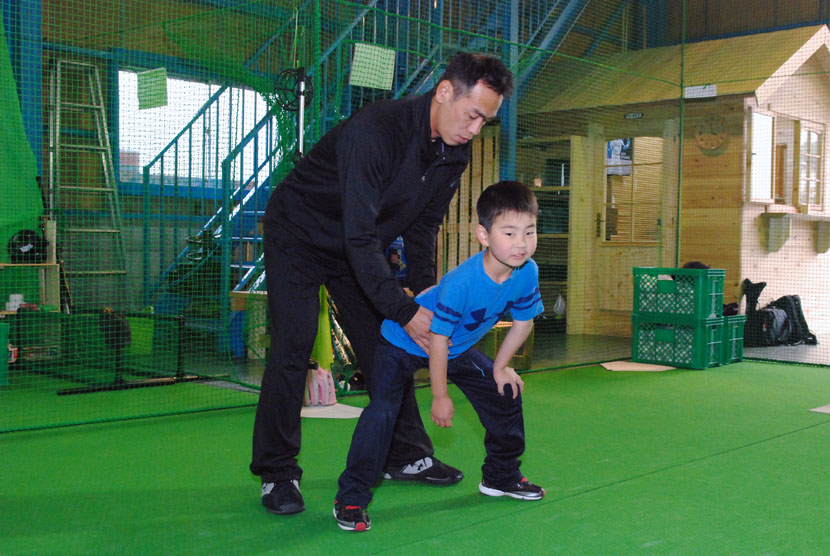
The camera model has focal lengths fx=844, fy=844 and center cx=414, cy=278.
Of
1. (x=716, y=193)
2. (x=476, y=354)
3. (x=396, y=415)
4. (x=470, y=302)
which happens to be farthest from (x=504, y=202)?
(x=716, y=193)

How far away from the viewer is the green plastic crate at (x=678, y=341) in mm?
6082

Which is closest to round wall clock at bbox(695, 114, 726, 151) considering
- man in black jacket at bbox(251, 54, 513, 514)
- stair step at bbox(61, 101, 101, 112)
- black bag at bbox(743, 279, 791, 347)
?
black bag at bbox(743, 279, 791, 347)

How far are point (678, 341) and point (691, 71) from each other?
313 cm

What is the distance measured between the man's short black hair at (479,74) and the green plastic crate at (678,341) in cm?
436

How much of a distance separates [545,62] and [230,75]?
13.2 feet

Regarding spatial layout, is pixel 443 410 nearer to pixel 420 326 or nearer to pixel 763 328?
pixel 420 326

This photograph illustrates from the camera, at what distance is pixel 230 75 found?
5754 mm

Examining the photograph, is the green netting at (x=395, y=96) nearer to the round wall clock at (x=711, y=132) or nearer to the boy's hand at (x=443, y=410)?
the round wall clock at (x=711, y=132)

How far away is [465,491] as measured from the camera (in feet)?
9.41

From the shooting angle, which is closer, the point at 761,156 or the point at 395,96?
the point at 395,96

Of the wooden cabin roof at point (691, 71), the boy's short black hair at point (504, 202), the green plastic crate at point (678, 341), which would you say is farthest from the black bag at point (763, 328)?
the boy's short black hair at point (504, 202)

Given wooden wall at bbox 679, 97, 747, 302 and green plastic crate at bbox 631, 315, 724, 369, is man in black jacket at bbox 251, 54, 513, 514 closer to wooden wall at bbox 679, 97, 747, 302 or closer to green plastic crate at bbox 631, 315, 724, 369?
green plastic crate at bbox 631, 315, 724, 369

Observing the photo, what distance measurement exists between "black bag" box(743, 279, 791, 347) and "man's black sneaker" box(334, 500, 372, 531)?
609 centimetres

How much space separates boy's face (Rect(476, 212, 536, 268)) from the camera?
7.72 ft
